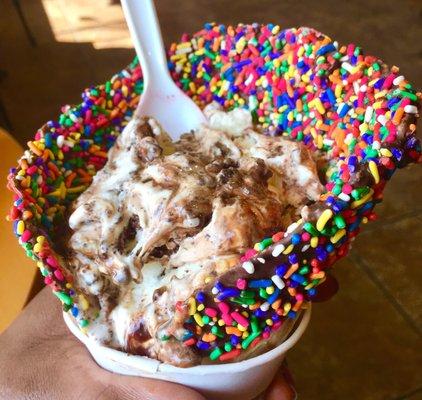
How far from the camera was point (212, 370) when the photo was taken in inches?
20.9

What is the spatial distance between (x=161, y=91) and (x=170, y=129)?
0.17 ft

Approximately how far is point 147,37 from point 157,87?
65 mm

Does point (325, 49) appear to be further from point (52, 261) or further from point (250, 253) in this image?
point (52, 261)

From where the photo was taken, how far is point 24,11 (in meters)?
2.41

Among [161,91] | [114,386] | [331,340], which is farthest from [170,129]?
[331,340]

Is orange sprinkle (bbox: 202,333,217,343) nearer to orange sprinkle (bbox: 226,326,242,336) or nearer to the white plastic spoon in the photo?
orange sprinkle (bbox: 226,326,242,336)

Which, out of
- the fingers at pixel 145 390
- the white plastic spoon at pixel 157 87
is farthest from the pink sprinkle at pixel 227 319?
the white plastic spoon at pixel 157 87

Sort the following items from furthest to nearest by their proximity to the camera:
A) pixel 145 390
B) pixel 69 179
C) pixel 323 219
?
pixel 69 179
pixel 145 390
pixel 323 219

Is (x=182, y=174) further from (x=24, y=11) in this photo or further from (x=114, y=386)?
(x=24, y=11)

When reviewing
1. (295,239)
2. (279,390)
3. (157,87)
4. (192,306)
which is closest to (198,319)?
(192,306)

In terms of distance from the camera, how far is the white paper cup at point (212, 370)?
53cm

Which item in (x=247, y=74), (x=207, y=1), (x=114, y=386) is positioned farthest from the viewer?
(x=207, y=1)

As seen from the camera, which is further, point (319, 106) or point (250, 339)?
point (319, 106)

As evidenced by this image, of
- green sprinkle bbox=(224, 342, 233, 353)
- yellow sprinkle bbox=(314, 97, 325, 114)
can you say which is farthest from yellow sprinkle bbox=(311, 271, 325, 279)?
yellow sprinkle bbox=(314, 97, 325, 114)
